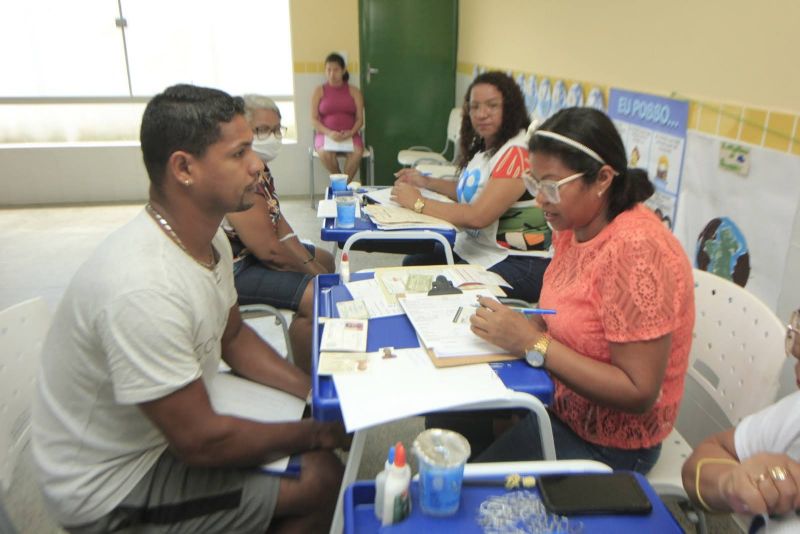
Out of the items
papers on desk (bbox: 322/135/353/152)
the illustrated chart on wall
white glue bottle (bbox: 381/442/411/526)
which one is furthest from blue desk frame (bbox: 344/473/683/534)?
papers on desk (bbox: 322/135/353/152)

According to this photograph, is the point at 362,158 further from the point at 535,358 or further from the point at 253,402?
the point at 535,358

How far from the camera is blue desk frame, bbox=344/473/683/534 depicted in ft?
2.79

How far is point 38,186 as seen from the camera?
18.0 ft

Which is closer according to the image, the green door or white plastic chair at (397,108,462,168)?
white plastic chair at (397,108,462,168)

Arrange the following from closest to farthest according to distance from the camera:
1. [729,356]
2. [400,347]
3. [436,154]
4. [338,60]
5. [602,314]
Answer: [602,314], [400,347], [729,356], [436,154], [338,60]

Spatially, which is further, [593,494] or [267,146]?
[267,146]

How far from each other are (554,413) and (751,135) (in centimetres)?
111

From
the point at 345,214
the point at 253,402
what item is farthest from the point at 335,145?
the point at 253,402

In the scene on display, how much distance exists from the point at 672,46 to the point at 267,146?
64.6 inches

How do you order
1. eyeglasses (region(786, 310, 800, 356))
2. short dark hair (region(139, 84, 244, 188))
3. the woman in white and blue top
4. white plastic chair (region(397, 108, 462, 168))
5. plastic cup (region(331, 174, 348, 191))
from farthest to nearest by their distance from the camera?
white plastic chair (region(397, 108, 462, 168))
plastic cup (region(331, 174, 348, 191))
the woman in white and blue top
short dark hair (region(139, 84, 244, 188))
eyeglasses (region(786, 310, 800, 356))

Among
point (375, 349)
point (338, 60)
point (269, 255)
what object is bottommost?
point (269, 255)

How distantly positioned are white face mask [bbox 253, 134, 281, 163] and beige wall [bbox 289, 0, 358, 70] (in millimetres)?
3408

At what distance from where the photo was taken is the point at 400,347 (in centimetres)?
132

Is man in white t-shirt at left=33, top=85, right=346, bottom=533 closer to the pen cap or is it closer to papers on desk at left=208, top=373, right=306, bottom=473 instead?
papers on desk at left=208, top=373, right=306, bottom=473
